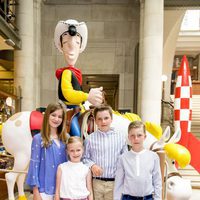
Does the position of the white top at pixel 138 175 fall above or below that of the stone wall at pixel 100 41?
below

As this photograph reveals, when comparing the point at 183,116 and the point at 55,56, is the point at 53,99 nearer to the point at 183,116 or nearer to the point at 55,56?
the point at 55,56

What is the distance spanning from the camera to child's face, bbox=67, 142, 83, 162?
221cm

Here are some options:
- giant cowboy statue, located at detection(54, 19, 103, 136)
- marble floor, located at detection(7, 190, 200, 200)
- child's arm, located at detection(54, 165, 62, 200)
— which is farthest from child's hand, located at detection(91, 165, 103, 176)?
marble floor, located at detection(7, 190, 200, 200)

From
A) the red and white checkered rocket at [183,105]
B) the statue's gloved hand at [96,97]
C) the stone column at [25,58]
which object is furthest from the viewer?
the stone column at [25,58]

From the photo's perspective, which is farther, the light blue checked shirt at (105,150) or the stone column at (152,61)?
the stone column at (152,61)

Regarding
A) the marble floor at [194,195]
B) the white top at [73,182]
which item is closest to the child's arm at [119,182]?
the white top at [73,182]

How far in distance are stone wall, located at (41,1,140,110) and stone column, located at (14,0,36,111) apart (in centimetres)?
129

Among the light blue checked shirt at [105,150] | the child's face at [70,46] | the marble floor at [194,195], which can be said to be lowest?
the marble floor at [194,195]

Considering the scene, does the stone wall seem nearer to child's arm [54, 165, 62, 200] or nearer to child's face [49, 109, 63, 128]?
child's face [49, 109, 63, 128]

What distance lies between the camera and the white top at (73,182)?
2.22m

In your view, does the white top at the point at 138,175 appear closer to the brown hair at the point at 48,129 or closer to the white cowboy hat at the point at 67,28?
the brown hair at the point at 48,129

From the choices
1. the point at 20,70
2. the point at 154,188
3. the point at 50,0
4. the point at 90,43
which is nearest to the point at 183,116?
the point at 154,188

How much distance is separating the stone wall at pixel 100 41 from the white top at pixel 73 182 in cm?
591

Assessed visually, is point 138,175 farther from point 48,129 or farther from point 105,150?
point 48,129
